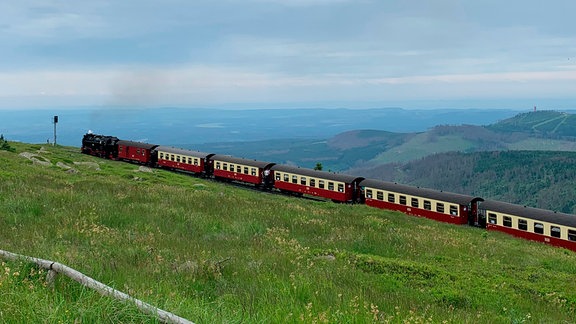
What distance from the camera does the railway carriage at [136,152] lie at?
2662 inches

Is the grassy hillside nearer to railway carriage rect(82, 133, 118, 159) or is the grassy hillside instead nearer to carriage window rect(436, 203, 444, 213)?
carriage window rect(436, 203, 444, 213)

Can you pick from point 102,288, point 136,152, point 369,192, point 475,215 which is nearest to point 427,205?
point 475,215

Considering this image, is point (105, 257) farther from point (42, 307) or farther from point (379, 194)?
point (379, 194)

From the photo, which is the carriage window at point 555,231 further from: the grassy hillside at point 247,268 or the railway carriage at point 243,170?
the railway carriage at point 243,170

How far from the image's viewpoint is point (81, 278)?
20.5 feet

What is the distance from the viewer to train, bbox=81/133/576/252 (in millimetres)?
34594

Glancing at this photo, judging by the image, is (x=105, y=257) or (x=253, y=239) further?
(x=253, y=239)

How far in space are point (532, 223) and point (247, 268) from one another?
104ft

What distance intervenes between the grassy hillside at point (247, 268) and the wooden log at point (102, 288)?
0.41 feet

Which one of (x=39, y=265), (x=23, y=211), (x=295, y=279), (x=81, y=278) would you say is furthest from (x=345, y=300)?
(x=23, y=211)

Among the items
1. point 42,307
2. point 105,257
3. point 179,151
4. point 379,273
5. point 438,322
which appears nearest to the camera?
point 42,307

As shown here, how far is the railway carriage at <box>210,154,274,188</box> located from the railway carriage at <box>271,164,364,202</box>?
4.75 feet

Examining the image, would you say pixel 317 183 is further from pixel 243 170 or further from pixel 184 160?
pixel 184 160

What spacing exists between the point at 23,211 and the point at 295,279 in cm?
1089
